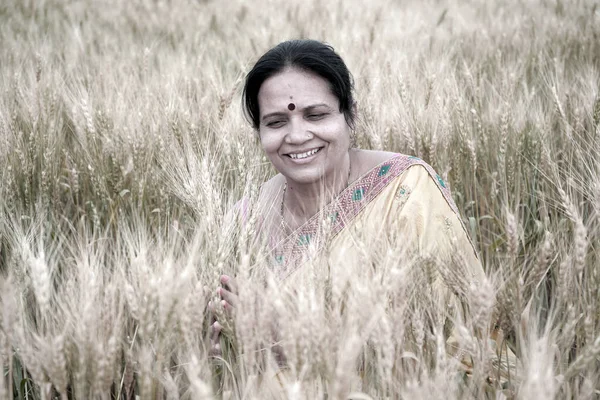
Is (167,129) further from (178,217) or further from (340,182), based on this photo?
(340,182)

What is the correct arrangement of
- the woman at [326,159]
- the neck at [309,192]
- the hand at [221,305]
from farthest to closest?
the neck at [309,192] → the woman at [326,159] → the hand at [221,305]

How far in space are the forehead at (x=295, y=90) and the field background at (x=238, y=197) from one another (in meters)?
0.23

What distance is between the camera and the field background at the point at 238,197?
1.13 meters

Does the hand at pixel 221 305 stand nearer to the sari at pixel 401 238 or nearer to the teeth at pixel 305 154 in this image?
the sari at pixel 401 238

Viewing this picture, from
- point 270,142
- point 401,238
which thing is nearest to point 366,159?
point 270,142

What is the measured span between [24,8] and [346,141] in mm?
5423

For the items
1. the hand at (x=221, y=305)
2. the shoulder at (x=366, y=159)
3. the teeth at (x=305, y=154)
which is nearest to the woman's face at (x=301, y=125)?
the teeth at (x=305, y=154)

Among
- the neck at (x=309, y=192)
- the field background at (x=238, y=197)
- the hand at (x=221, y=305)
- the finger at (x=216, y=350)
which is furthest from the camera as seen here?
the neck at (x=309, y=192)

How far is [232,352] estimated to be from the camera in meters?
1.49

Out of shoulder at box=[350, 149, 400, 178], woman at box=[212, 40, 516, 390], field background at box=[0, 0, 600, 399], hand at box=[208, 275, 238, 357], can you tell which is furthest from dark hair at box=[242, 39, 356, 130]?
hand at box=[208, 275, 238, 357]

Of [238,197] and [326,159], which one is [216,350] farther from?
[326,159]

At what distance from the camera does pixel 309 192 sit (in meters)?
2.18

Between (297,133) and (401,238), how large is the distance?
2.33ft

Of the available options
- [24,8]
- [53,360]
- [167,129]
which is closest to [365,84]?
[167,129]
